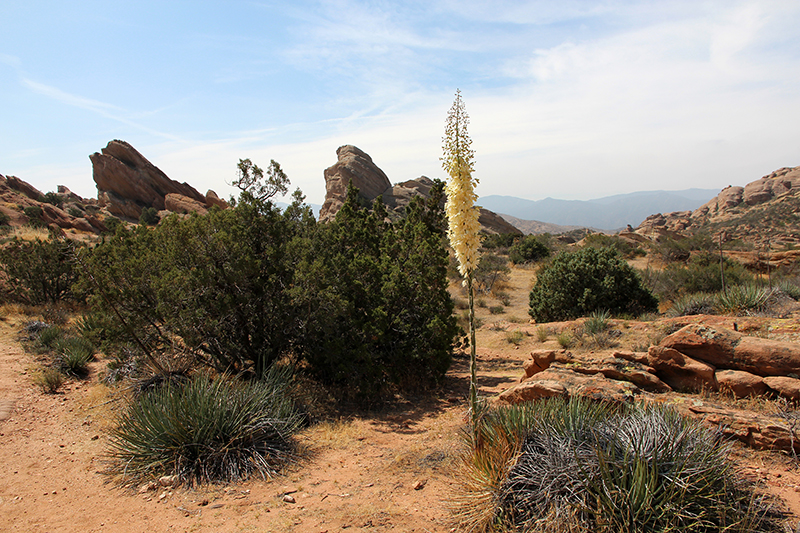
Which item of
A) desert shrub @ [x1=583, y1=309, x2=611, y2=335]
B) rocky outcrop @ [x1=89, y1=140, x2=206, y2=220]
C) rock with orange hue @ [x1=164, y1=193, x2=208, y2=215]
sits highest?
rocky outcrop @ [x1=89, y1=140, x2=206, y2=220]

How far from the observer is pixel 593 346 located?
931 cm

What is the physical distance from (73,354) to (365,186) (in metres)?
53.3

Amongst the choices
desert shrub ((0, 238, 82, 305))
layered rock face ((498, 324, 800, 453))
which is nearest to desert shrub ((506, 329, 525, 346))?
layered rock face ((498, 324, 800, 453))

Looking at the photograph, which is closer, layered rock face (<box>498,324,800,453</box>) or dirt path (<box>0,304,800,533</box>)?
dirt path (<box>0,304,800,533</box>)

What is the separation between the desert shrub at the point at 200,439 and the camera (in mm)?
4934

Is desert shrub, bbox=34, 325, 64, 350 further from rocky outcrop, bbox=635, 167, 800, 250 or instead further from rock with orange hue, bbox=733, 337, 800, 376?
rocky outcrop, bbox=635, 167, 800, 250

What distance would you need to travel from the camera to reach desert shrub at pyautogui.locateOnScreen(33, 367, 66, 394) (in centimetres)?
809

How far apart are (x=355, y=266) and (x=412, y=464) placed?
383 centimetres

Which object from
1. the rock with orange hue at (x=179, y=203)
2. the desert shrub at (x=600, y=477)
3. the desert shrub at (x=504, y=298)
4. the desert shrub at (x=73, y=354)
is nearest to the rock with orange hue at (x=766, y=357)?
the desert shrub at (x=600, y=477)

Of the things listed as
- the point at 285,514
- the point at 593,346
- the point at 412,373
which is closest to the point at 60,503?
the point at 285,514

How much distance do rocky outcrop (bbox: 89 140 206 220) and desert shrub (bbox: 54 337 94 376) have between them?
37.7 m

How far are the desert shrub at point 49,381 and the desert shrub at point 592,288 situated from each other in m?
12.6

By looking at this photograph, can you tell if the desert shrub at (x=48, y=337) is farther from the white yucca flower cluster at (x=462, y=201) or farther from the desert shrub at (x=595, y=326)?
the desert shrub at (x=595, y=326)

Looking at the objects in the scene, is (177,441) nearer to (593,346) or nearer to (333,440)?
(333,440)
